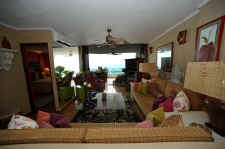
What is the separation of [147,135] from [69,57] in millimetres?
6053

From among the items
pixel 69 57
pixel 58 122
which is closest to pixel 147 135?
pixel 58 122

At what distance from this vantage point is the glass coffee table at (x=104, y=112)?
1.87 metres

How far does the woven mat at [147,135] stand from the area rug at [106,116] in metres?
1.29

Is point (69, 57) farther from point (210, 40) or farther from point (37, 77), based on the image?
point (210, 40)

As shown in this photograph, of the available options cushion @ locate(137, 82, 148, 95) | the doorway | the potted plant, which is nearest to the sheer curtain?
the doorway

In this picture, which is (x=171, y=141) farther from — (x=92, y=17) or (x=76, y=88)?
(x=76, y=88)

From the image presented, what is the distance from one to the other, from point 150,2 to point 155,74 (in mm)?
2625

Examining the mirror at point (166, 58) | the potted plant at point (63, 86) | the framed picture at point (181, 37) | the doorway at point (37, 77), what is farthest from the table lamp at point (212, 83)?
the potted plant at point (63, 86)

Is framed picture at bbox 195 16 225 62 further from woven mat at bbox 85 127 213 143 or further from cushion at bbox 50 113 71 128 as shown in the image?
cushion at bbox 50 113 71 128

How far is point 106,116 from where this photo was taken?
76.2 inches

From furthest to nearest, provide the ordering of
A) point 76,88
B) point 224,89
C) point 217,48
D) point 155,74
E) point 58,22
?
point 155,74, point 76,88, point 58,22, point 217,48, point 224,89

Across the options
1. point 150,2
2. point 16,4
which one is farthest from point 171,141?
point 16,4

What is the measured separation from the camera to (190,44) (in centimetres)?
188

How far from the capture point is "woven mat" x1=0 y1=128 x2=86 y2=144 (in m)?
0.60
